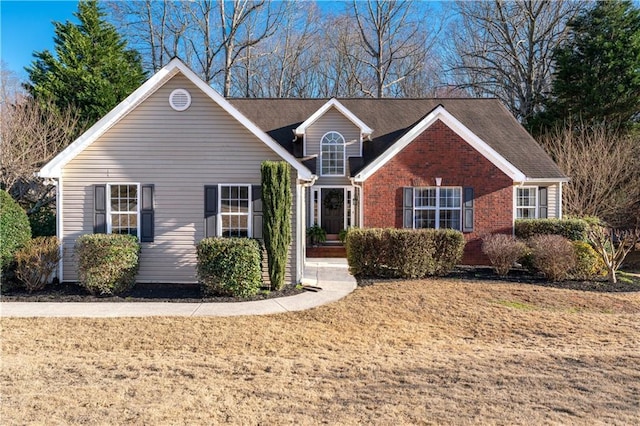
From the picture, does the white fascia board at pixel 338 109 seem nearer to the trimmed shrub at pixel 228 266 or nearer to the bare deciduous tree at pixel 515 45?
the trimmed shrub at pixel 228 266

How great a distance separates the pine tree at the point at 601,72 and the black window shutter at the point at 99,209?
22923 millimetres

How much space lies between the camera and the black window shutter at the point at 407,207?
45.9 ft

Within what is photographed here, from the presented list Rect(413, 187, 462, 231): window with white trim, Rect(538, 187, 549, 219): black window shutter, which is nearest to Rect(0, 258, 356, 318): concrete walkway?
Rect(413, 187, 462, 231): window with white trim

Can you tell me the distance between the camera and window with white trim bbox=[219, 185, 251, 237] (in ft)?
34.0

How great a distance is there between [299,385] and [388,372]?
1.16 metres

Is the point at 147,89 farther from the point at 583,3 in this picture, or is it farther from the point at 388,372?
the point at 583,3

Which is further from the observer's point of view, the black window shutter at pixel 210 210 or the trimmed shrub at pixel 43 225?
the trimmed shrub at pixel 43 225

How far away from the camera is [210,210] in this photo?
10266mm

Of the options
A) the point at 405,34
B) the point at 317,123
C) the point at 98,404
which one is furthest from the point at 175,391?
the point at 405,34

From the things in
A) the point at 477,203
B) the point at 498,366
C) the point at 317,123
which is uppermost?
the point at 317,123

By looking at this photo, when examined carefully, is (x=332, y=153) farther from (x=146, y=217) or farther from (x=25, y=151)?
(x=25, y=151)

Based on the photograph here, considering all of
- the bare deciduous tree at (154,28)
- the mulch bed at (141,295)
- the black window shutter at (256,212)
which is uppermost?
the bare deciduous tree at (154,28)

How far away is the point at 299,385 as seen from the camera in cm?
470

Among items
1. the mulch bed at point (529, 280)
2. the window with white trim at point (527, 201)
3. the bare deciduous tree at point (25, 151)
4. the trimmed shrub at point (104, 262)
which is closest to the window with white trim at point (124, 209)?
the trimmed shrub at point (104, 262)
